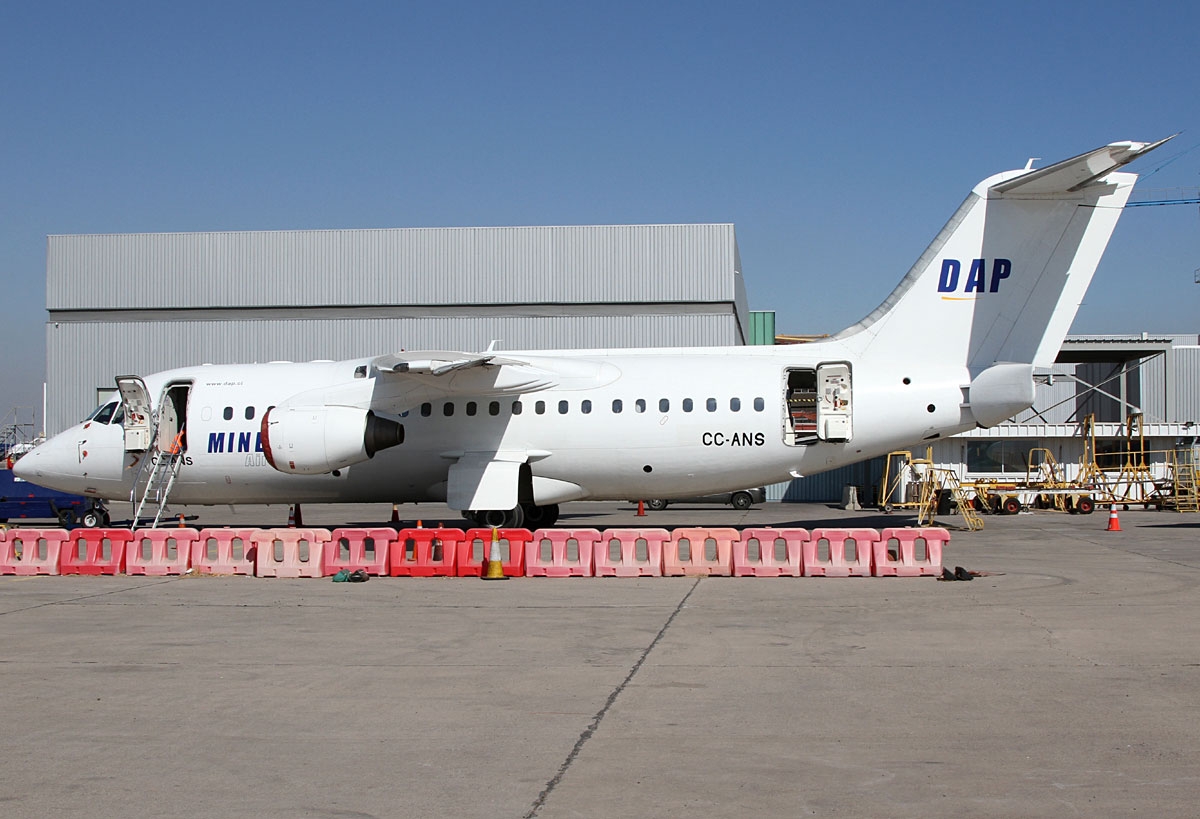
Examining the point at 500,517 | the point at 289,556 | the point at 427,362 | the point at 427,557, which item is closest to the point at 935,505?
the point at 500,517

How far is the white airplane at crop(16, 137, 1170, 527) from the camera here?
1861cm

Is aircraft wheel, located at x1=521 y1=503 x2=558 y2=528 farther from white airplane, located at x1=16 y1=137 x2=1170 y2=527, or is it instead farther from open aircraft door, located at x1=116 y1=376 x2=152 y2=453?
open aircraft door, located at x1=116 y1=376 x2=152 y2=453

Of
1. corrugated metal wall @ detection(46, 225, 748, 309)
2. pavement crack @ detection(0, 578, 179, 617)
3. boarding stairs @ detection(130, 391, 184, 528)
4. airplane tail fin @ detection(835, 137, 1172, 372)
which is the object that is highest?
corrugated metal wall @ detection(46, 225, 748, 309)

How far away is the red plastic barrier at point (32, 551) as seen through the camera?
16.1 metres

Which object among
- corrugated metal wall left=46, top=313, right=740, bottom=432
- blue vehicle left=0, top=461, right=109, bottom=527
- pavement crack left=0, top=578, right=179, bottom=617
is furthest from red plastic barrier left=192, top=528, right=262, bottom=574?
corrugated metal wall left=46, top=313, right=740, bottom=432

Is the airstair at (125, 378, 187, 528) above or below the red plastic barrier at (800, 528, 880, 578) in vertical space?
above

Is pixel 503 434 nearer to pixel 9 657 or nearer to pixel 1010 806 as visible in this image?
pixel 9 657

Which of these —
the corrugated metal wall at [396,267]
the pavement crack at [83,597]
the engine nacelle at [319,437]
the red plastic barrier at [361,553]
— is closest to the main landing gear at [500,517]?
the engine nacelle at [319,437]

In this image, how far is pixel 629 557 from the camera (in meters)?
15.1

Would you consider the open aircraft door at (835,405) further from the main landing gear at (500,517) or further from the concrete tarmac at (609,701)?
the main landing gear at (500,517)

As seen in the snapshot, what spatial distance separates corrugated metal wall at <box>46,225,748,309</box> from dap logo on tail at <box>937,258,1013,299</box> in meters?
20.8

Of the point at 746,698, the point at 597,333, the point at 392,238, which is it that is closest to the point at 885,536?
the point at 746,698

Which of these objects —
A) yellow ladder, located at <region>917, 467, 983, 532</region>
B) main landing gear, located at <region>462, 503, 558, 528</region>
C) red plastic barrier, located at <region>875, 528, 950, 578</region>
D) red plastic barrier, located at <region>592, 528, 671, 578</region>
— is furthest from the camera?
yellow ladder, located at <region>917, 467, 983, 532</region>

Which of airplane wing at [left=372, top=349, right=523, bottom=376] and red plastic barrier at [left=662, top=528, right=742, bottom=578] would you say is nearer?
red plastic barrier at [left=662, top=528, right=742, bottom=578]
